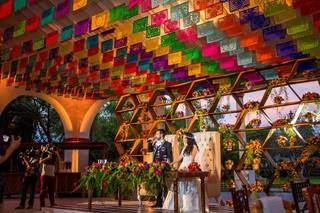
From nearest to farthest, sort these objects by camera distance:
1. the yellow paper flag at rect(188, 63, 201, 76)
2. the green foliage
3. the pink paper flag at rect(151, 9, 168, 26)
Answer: the pink paper flag at rect(151, 9, 168, 26) < the yellow paper flag at rect(188, 63, 201, 76) < the green foliage

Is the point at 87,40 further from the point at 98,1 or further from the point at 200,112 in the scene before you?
the point at 200,112

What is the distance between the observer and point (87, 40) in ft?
27.1

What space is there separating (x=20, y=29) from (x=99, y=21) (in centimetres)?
182

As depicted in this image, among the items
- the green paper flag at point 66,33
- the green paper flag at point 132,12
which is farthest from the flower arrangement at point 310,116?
the green paper flag at point 66,33

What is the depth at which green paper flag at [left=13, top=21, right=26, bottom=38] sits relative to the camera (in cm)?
740

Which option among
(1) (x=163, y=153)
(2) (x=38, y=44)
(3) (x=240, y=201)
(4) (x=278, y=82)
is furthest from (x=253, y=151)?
(2) (x=38, y=44)

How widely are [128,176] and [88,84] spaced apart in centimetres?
730

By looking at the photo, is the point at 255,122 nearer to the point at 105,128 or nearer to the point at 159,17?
the point at 159,17

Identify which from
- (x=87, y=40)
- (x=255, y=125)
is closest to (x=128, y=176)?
(x=255, y=125)

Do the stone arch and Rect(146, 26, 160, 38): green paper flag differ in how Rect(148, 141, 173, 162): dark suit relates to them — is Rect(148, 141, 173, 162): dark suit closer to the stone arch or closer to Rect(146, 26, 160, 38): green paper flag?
Rect(146, 26, 160, 38): green paper flag

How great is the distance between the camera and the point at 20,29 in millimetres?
7469

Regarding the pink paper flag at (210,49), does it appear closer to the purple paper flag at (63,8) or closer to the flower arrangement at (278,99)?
the flower arrangement at (278,99)

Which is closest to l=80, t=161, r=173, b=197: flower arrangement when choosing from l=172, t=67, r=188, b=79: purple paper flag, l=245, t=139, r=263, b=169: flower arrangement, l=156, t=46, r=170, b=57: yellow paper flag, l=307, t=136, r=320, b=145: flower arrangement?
l=245, t=139, r=263, b=169: flower arrangement

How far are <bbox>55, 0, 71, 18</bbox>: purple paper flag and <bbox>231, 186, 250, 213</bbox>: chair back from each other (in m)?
4.79
